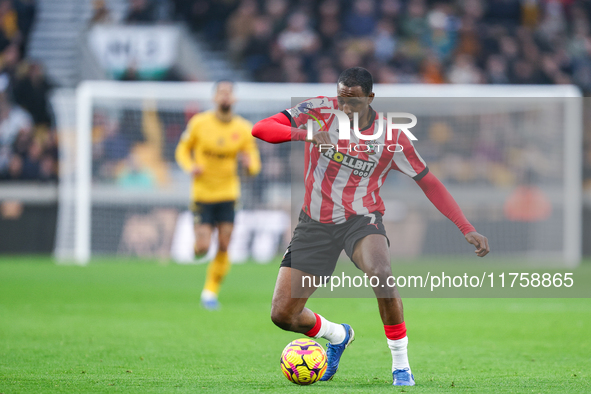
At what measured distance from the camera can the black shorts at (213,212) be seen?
9.80 metres

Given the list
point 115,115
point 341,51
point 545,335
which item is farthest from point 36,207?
point 545,335

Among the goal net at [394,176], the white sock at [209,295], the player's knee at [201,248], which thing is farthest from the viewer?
Result: the goal net at [394,176]

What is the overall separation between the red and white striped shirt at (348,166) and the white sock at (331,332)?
0.69 m

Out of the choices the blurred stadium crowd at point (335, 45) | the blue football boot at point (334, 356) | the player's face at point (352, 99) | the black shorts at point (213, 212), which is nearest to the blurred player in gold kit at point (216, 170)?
the black shorts at point (213, 212)

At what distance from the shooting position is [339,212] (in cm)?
528

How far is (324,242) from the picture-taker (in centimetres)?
526

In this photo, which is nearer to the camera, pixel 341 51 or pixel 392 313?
pixel 392 313

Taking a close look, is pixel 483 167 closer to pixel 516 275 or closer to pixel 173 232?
pixel 516 275

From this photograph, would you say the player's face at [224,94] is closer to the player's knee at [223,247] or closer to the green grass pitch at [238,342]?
the player's knee at [223,247]

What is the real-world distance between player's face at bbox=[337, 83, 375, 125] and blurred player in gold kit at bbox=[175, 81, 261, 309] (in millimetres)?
4490

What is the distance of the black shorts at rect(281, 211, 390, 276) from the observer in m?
5.22

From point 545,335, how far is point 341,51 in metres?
12.7

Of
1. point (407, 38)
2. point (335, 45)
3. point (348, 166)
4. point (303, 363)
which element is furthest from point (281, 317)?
point (407, 38)

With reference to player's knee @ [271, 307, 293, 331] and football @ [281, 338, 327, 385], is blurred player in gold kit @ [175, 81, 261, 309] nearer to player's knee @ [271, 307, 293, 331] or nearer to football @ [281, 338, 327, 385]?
player's knee @ [271, 307, 293, 331]
